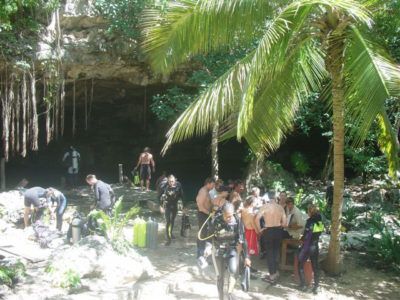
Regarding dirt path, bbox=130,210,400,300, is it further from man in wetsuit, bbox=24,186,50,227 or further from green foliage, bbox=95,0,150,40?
green foliage, bbox=95,0,150,40

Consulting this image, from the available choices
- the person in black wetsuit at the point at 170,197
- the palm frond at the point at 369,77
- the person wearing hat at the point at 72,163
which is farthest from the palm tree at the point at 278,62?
the person wearing hat at the point at 72,163

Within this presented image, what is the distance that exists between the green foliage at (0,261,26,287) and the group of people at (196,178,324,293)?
278 cm

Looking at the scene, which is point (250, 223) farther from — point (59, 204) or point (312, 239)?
point (59, 204)

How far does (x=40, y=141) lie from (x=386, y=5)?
54.4ft

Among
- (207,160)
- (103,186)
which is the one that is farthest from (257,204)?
(207,160)

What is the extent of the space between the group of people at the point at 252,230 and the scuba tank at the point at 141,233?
1314 millimetres

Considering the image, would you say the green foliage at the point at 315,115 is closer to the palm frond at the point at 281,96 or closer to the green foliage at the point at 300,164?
the green foliage at the point at 300,164

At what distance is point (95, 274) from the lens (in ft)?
23.6

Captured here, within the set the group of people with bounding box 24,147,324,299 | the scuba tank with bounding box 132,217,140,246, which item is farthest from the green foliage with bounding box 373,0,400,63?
the scuba tank with bounding box 132,217,140,246

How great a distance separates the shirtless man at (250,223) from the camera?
7.62 meters

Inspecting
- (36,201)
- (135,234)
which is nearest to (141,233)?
(135,234)

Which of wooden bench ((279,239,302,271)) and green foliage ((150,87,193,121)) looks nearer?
wooden bench ((279,239,302,271))

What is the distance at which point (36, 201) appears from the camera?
9656 millimetres

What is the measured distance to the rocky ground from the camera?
680 cm
